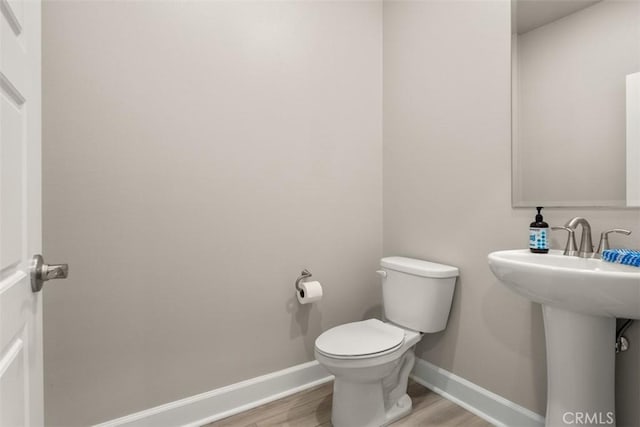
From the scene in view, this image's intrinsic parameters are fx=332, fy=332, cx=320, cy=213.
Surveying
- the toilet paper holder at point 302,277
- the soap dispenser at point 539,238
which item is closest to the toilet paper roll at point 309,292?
the toilet paper holder at point 302,277

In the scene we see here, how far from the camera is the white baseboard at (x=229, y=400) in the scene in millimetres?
1480

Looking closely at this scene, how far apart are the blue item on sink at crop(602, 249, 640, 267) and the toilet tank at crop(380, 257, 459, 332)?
0.66 metres

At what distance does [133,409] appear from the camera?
1455mm

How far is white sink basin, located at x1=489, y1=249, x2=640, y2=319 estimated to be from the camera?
881 mm

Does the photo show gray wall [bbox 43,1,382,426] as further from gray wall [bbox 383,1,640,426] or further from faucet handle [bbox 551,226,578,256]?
faucet handle [bbox 551,226,578,256]

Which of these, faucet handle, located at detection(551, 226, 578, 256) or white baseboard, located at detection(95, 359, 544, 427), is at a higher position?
faucet handle, located at detection(551, 226, 578, 256)

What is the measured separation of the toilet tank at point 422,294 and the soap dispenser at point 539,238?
0.44 m

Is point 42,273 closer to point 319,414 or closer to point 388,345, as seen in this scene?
point 388,345

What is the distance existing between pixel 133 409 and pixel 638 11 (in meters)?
2.51

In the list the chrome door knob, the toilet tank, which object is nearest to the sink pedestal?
the toilet tank

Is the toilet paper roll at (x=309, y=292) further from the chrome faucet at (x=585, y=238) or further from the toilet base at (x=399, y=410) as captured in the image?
the chrome faucet at (x=585, y=238)

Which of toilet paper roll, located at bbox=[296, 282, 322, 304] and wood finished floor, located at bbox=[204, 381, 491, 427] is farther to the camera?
toilet paper roll, located at bbox=[296, 282, 322, 304]

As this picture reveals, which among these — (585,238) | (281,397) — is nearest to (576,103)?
(585,238)

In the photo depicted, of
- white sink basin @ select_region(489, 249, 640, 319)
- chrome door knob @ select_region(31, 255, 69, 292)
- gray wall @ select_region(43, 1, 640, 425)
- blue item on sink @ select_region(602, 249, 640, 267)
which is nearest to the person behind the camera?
chrome door knob @ select_region(31, 255, 69, 292)
